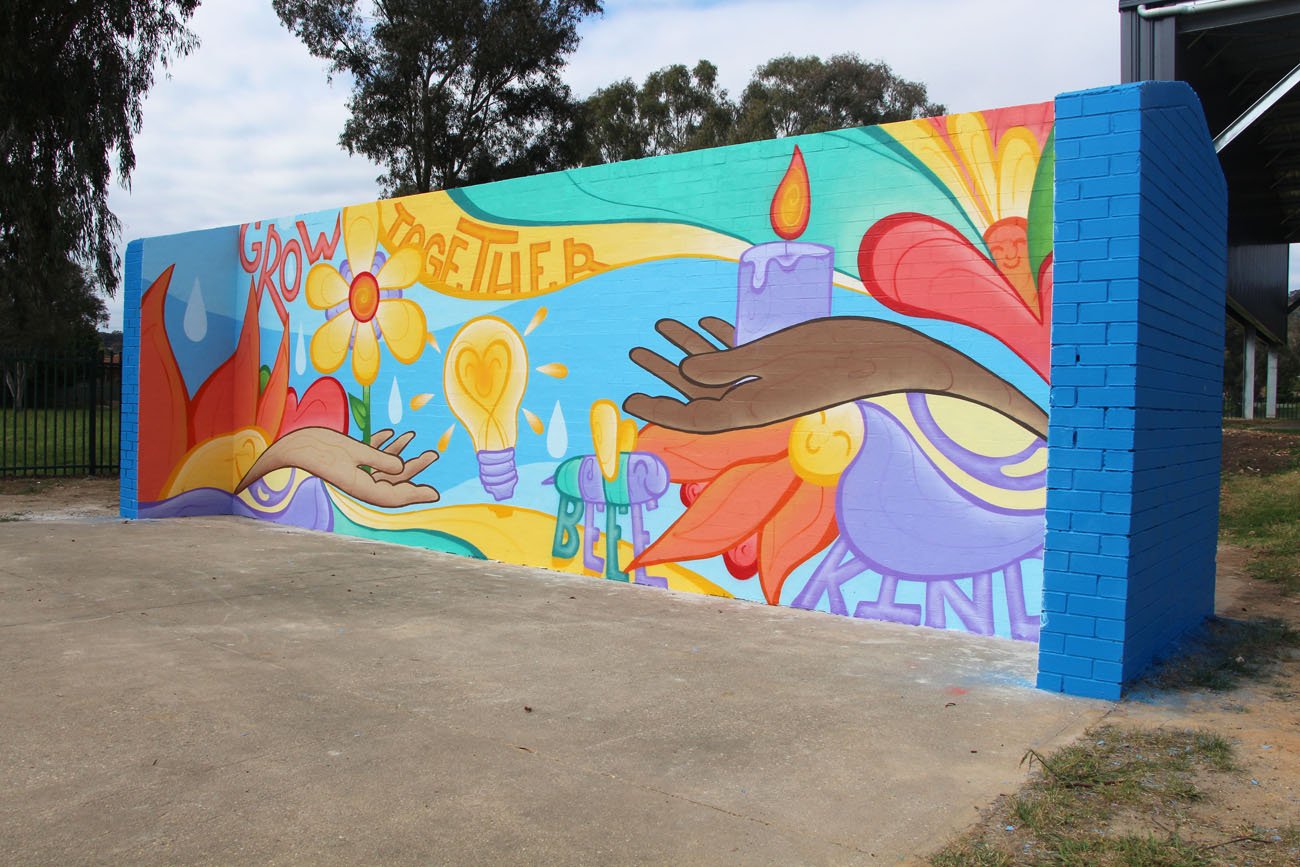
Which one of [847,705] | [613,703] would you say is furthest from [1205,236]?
[613,703]

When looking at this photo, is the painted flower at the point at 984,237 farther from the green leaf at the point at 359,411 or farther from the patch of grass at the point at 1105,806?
the green leaf at the point at 359,411

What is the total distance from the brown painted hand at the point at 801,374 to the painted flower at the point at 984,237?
26 centimetres

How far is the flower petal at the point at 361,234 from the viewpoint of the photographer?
10898 millimetres

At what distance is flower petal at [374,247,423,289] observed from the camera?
10469 millimetres

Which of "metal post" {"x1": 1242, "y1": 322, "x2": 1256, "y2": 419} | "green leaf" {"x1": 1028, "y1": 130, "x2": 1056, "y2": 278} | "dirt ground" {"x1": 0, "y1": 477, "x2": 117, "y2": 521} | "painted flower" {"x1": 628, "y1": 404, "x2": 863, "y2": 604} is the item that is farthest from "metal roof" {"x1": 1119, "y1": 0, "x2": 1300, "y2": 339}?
"dirt ground" {"x1": 0, "y1": 477, "x2": 117, "y2": 521}

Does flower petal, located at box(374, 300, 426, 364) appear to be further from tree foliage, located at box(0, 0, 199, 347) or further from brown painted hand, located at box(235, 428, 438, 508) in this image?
tree foliage, located at box(0, 0, 199, 347)

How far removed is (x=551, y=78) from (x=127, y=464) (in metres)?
19.7

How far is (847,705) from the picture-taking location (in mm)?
5238

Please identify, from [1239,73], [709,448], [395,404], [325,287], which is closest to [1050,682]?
[709,448]

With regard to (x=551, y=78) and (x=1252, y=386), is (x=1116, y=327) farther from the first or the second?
(x=1252, y=386)

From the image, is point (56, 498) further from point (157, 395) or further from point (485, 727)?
point (485, 727)

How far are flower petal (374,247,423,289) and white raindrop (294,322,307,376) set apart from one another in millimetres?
1606

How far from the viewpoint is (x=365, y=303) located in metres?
11.1

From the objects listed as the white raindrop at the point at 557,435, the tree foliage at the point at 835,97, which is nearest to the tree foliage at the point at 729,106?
the tree foliage at the point at 835,97
